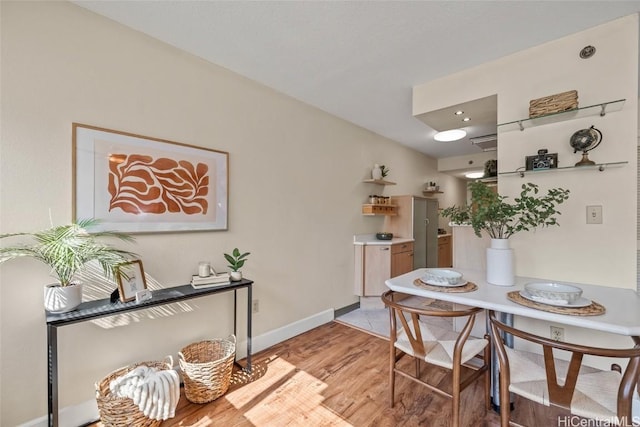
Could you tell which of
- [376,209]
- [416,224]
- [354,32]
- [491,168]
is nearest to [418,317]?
[491,168]

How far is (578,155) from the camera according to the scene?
182cm

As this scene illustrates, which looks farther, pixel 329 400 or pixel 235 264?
pixel 235 264

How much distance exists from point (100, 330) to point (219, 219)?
3.44 feet

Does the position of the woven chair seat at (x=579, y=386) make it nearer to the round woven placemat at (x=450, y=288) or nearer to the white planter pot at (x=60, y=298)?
the round woven placemat at (x=450, y=288)

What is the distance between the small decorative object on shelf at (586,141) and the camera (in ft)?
5.69

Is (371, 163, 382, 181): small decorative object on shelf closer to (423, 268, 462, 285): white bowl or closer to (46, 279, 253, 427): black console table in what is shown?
(423, 268, 462, 285): white bowl

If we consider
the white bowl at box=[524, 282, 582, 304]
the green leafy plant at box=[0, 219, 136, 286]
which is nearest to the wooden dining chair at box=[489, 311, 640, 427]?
the white bowl at box=[524, 282, 582, 304]

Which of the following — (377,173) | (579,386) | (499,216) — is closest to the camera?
(579,386)

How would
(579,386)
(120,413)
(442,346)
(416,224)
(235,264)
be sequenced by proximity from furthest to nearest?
(416,224) → (235,264) → (442,346) → (120,413) → (579,386)

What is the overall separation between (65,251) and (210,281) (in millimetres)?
850

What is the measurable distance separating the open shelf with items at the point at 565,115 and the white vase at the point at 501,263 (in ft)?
3.14

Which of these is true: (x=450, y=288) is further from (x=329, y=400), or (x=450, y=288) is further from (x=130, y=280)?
(x=130, y=280)

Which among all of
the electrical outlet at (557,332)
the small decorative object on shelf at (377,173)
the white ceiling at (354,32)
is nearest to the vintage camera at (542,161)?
the white ceiling at (354,32)

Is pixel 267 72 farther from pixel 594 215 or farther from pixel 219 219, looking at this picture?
pixel 594 215
